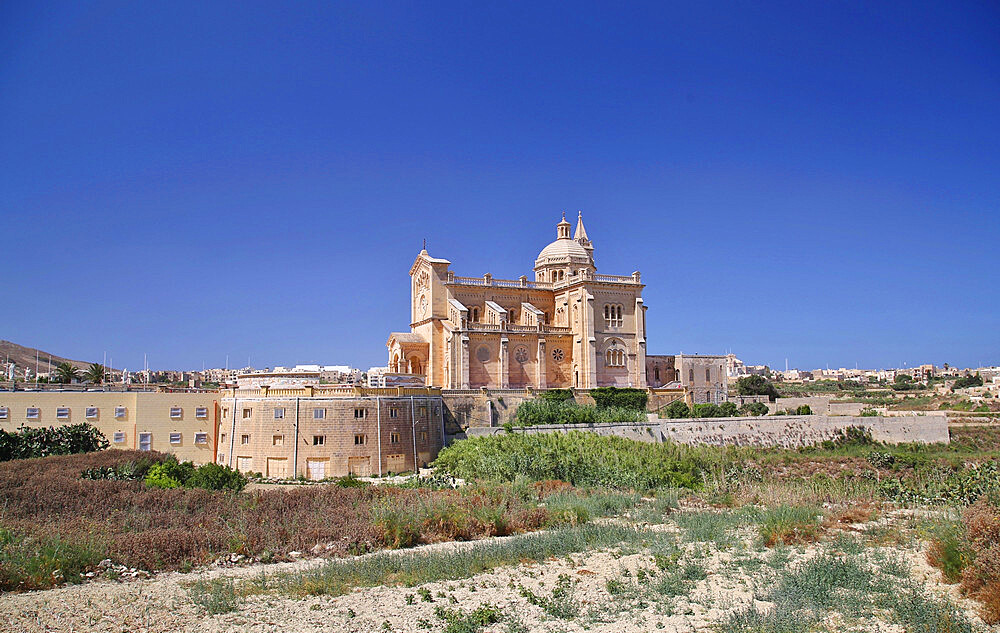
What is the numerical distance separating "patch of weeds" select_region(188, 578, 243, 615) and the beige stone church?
35.6m

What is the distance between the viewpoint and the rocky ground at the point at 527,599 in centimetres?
1123

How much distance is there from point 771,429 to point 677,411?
6.23 metres

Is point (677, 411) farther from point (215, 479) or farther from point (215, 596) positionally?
point (215, 596)

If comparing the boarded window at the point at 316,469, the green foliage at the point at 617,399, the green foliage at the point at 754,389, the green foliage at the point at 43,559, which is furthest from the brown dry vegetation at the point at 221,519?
the green foliage at the point at 754,389

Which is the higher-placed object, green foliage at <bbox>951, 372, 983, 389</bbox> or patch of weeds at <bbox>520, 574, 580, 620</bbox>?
green foliage at <bbox>951, 372, 983, 389</bbox>

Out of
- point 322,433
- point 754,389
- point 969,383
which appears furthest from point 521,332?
point 969,383

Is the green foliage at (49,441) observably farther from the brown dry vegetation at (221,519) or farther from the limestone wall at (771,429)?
the limestone wall at (771,429)

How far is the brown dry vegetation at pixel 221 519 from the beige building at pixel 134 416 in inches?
571

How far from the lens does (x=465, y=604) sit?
40.5 feet

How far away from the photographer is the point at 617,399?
49531mm

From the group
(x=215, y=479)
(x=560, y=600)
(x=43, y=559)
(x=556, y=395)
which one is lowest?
(x=560, y=600)

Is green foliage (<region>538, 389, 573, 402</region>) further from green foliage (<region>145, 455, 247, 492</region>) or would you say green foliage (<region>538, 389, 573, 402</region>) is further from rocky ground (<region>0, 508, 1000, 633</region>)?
rocky ground (<region>0, 508, 1000, 633</region>)

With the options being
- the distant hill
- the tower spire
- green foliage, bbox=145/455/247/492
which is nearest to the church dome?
the tower spire

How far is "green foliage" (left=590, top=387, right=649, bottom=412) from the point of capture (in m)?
49.2
